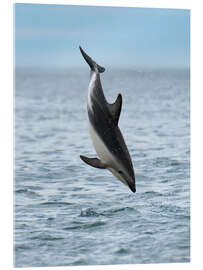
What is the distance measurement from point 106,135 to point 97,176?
26.4 inches

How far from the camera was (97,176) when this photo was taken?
8211 mm

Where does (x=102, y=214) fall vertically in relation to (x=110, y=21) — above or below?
below

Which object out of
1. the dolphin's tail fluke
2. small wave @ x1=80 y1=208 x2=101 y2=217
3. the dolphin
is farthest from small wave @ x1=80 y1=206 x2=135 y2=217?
the dolphin's tail fluke

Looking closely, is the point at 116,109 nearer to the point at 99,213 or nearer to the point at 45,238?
the point at 99,213

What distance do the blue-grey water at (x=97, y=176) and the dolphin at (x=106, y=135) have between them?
0.24 m

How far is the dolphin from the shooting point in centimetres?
777

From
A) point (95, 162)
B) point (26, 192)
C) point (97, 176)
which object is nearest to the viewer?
point (95, 162)

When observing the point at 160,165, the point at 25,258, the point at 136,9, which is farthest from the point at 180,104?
the point at 25,258

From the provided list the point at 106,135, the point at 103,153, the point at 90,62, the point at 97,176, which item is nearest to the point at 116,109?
the point at 106,135

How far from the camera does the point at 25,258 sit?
7609mm

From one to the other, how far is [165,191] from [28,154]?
181cm

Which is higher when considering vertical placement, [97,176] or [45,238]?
[97,176]

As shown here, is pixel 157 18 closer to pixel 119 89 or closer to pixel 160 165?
pixel 119 89

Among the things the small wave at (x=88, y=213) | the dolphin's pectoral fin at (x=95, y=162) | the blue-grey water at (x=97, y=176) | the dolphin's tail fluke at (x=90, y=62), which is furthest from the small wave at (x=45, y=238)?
the dolphin's tail fluke at (x=90, y=62)
